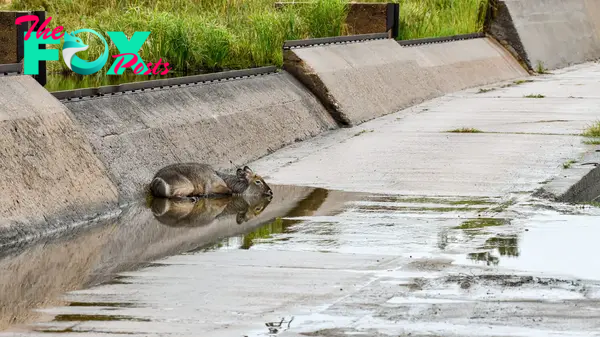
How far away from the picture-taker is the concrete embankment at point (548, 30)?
23641 millimetres

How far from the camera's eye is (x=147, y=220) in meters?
9.87

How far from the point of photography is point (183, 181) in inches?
424

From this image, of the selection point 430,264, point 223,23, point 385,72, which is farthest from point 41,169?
point 223,23

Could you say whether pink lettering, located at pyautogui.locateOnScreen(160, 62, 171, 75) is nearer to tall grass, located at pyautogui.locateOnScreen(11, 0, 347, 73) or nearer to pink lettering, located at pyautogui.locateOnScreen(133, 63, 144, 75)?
tall grass, located at pyautogui.locateOnScreen(11, 0, 347, 73)

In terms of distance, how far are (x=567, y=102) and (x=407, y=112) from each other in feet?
8.60

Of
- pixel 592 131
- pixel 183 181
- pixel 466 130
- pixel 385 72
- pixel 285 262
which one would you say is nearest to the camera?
pixel 285 262

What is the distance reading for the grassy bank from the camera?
17.5 m

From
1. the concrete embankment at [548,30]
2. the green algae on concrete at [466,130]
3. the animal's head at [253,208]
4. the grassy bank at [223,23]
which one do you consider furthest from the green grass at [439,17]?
the animal's head at [253,208]

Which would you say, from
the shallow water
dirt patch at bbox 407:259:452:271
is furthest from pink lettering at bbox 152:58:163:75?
dirt patch at bbox 407:259:452:271

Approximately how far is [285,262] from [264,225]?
1.54 metres

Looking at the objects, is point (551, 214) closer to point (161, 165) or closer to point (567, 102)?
point (161, 165)

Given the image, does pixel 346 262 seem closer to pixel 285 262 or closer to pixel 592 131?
pixel 285 262

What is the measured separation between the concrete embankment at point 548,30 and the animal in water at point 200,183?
532 inches

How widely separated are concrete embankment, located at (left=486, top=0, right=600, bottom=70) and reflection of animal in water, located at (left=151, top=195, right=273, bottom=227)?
1369 centimetres
